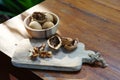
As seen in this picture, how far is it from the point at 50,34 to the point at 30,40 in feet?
0.25

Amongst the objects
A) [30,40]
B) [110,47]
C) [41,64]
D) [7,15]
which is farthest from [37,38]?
[7,15]

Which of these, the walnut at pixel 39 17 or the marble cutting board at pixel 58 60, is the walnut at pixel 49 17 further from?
the marble cutting board at pixel 58 60

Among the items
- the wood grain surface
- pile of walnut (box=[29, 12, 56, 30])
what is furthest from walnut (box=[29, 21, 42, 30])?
the wood grain surface

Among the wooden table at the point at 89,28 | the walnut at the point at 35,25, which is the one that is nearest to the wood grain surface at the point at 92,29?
the wooden table at the point at 89,28

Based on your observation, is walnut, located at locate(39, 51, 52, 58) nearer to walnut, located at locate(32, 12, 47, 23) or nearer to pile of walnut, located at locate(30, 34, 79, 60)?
pile of walnut, located at locate(30, 34, 79, 60)

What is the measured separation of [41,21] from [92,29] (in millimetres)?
213

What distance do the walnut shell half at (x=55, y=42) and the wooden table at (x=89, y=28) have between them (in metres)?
0.08

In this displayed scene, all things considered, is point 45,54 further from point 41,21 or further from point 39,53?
point 41,21

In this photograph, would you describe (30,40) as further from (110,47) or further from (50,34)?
(110,47)

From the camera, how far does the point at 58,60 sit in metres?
0.74

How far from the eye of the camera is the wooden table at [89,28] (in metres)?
0.72

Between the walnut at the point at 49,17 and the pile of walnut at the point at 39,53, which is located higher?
the walnut at the point at 49,17

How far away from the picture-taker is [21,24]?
927 millimetres

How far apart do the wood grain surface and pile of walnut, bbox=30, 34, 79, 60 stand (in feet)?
0.19
